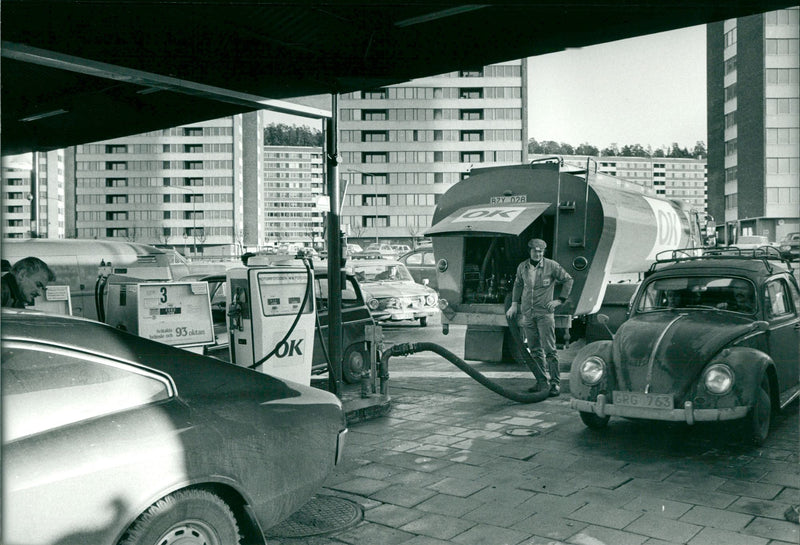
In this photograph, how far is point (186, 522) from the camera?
311 centimetres

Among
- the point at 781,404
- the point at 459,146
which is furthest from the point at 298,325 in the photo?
the point at 459,146

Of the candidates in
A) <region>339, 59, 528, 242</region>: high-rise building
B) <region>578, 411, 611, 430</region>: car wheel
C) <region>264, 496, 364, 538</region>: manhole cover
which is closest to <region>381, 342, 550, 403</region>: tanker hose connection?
<region>578, 411, 611, 430</region>: car wheel

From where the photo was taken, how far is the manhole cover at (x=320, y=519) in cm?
441

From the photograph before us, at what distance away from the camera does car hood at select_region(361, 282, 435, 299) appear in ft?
52.0

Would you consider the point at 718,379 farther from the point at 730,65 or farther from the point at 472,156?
the point at 472,156

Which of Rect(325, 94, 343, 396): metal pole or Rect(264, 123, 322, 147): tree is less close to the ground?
Rect(264, 123, 322, 147): tree

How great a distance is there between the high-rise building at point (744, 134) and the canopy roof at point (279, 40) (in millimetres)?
46913

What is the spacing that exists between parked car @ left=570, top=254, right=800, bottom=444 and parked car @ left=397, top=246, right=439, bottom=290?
1292 centimetres

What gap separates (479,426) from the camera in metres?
7.23

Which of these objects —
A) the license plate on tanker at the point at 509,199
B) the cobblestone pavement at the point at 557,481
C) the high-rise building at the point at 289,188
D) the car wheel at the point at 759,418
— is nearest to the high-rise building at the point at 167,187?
the high-rise building at the point at 289,188

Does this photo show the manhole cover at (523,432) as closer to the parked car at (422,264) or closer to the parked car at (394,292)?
the parked car at (394,292)

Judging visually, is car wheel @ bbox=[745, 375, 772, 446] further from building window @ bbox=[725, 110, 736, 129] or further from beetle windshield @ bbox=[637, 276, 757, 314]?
building window @ bbox=[725, 110, 736, 129]

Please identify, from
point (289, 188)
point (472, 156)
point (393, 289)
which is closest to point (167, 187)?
point (472, 156)

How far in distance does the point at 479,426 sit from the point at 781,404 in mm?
2974
